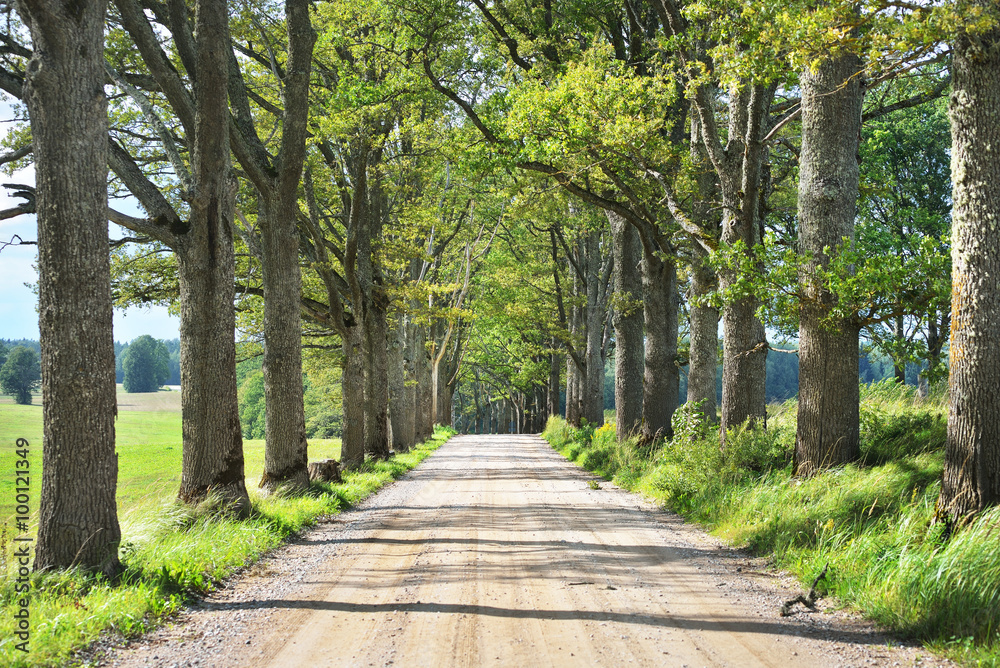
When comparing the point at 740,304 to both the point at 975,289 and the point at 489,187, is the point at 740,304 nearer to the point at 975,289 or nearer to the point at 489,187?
the point at 975,289

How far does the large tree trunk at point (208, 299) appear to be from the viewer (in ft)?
29.0

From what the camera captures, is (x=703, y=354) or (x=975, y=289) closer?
(x=975, y=289)

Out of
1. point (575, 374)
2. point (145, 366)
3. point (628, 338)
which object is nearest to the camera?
point (628, 338)

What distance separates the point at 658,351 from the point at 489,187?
7310 mm

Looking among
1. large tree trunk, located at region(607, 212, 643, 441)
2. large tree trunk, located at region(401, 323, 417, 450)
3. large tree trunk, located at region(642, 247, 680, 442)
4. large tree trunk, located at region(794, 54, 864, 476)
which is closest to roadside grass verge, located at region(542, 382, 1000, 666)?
large tree trunk, located at region(794, 54, 864, 476)

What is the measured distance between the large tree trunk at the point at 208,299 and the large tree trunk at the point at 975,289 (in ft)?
26.1

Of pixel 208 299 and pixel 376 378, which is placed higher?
pixel 208 299

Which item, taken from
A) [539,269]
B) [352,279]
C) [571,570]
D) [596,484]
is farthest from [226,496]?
[539,269]

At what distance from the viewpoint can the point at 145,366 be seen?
339ft

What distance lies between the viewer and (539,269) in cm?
3108

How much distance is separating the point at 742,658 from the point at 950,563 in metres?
1.87

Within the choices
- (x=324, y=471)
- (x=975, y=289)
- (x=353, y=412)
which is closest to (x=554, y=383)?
(x=353, y=412)

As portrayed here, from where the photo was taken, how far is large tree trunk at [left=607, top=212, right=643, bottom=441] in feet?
59.7

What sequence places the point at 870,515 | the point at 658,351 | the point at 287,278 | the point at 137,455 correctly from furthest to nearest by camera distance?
the point at 137,455 → the point at 658,351 → the point at 287,278 → the point at 870,515
